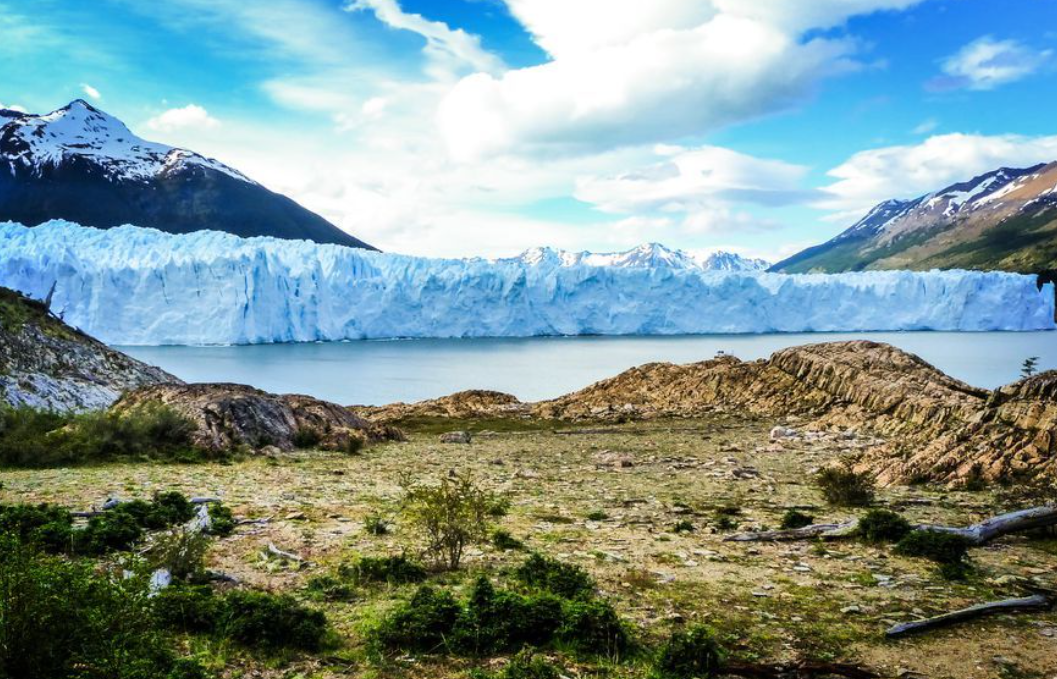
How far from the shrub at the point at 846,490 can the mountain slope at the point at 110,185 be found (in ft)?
586

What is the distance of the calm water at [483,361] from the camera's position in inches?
2394

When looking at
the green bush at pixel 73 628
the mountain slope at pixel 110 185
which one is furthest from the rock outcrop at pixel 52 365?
the mountain slope at pixel 110 185

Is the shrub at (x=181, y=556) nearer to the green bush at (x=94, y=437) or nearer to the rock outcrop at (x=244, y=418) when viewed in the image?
the green bush at (x=94, y=437)

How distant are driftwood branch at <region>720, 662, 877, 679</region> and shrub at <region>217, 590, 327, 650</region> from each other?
12.0 feet

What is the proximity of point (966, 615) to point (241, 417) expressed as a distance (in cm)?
1902

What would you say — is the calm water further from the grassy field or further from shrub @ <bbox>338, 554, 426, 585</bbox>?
shrub @ <bbox>338, 554, 426, 585</bbox>

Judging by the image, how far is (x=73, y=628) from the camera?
5.06 m

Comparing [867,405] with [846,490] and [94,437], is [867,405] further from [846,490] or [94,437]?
[94,437]

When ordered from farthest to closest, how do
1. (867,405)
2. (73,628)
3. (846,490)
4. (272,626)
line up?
(867,405) < (846,490) < (272,626) < (73,628)

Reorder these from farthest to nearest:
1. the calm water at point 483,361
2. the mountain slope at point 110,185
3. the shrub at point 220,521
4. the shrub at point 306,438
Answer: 1. the mountain slope at point 110,185
2. the calm water at point 483,361
3. the shrub at point 306,438
4. the shrub at point 220,521

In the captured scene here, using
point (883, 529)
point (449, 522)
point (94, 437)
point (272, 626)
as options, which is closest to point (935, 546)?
point (883, 529)

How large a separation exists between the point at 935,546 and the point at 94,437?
18.5 meters

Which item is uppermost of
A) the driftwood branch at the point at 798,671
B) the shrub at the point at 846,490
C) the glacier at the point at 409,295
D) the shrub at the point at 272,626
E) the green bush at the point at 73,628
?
the glacier at the point at 409,295

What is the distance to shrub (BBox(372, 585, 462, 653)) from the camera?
656 cm
